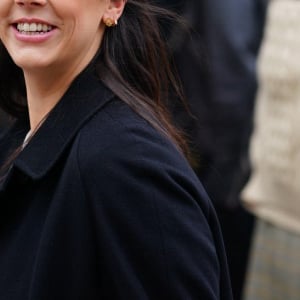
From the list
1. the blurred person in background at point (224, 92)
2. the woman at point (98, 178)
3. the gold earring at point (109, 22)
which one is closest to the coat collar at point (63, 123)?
the woman at point (98, 178)

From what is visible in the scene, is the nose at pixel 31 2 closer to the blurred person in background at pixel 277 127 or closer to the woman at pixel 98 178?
the woman at pixel 98 178

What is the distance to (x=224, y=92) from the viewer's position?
5027 millimetres

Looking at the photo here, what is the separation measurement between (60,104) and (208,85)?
2733mm

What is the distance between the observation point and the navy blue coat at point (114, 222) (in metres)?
2.20

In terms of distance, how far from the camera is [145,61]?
258cm

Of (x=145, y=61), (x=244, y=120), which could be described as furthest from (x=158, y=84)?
(x=244, y=120)

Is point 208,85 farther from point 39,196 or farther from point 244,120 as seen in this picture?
point 39,196

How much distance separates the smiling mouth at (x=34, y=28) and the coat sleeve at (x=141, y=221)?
0.26 m

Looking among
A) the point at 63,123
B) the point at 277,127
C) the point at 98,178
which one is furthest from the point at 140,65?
the point at 277,127

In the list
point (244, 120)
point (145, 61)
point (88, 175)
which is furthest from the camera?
point (244, 120)

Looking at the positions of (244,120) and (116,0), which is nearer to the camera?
(116,0)

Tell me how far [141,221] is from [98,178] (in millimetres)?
119

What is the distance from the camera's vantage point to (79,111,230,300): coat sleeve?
7.21 ft

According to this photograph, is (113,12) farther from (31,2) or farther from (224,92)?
(224,92)
